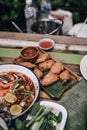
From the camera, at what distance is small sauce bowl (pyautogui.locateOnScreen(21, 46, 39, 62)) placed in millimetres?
2639

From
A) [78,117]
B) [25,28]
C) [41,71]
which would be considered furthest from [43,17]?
[78,117]

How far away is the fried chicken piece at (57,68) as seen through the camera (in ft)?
8.06

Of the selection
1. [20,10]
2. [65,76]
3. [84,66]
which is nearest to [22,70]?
[65,76]

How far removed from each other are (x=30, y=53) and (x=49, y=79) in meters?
0.43

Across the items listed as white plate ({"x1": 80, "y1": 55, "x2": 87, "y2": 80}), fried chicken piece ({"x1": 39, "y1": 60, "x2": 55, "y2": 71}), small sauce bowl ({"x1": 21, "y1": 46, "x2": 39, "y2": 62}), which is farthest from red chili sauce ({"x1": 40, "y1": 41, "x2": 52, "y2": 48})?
white plate ({"x1": 80, "y1": 55, "x2": 87, "y2": 80})

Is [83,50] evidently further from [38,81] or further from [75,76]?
[38,81]

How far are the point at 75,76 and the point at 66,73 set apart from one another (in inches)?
3.1

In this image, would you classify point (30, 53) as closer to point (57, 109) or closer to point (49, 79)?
point (49, 79)

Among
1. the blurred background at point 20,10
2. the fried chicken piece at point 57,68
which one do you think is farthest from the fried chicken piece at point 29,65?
the blurred background at point 20,10

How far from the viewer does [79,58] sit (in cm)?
268

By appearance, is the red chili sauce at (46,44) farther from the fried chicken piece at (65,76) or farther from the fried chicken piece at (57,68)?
the fried chicken piece at (65,76)

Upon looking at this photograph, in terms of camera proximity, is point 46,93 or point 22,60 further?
point 22,60

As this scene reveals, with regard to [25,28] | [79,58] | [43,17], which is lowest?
[25,28]

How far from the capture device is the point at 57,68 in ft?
8.09
